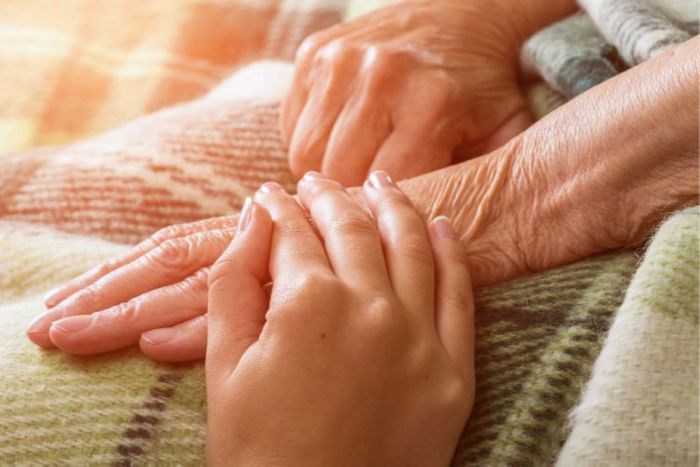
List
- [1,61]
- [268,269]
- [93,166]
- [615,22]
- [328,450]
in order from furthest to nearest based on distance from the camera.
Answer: [1,61] < [93,166] < [615,22] < [268,269] < [328,450]

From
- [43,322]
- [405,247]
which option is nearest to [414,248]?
[405,247]

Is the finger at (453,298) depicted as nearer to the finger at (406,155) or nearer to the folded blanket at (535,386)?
the folded blanket at (535,386)

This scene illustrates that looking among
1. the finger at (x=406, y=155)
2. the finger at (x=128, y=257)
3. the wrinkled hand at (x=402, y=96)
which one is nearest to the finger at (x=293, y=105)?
the wrinkled hand at (x=402, y=96)

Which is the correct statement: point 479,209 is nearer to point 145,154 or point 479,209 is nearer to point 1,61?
point 145,154

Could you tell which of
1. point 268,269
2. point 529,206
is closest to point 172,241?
point 268,269

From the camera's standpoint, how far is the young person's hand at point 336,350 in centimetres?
53

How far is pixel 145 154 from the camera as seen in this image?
92 cm

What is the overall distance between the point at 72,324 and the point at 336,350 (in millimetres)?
231

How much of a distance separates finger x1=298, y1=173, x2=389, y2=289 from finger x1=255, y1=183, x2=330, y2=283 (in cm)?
1

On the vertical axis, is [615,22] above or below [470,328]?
above

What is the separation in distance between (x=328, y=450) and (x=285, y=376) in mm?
59

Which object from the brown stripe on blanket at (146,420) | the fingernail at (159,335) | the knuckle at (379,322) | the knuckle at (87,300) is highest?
the knuckle at (379,322)

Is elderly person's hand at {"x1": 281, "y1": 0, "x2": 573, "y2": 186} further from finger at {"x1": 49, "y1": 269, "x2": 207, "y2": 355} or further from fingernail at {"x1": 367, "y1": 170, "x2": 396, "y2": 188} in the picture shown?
finger at {"x1": 49, "y1": 269, "x2": 207, "y2": 355}

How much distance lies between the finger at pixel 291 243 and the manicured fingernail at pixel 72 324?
0.52 feet
